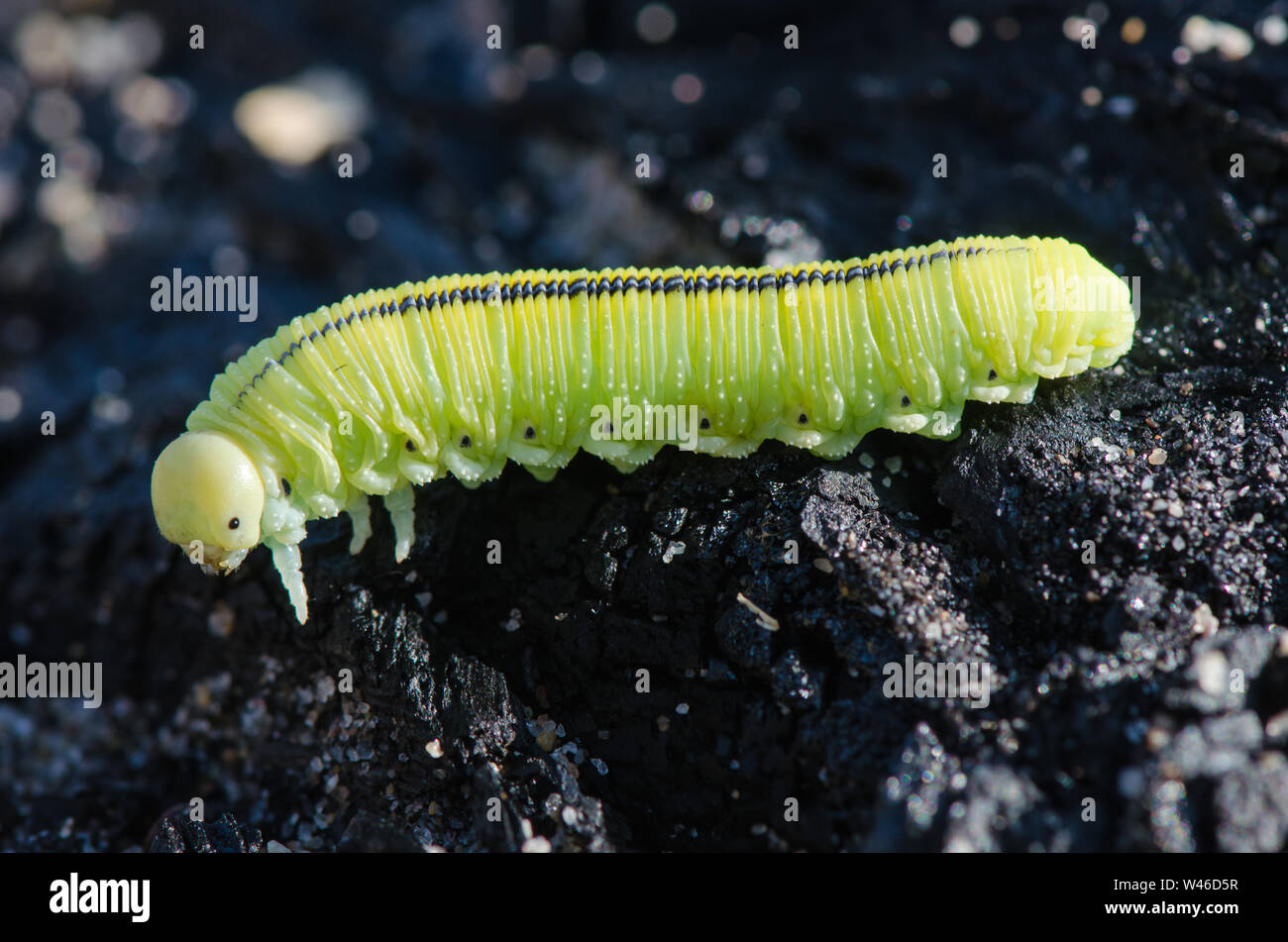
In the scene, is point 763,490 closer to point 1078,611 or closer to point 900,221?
point 1078,611

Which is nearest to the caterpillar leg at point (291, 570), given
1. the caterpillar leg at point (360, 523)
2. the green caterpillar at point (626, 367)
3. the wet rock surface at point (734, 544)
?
the green caterpillar at point (626, 367)

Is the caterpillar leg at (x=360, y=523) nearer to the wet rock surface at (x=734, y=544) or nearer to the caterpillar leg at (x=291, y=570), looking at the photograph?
the wet rock surface at (x=734, y=544)

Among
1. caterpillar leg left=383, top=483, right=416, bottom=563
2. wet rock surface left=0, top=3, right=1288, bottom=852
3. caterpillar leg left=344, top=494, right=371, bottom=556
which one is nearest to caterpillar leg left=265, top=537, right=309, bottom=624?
wet rock surface left=0, top=3, right=1288, bottom=852

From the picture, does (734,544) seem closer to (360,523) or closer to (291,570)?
(360,523)

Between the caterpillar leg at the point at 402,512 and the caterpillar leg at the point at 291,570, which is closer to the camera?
the caterpillar leg at the point at 291,570

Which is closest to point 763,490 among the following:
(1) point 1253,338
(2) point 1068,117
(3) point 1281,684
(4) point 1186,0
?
(3) point 1281,684

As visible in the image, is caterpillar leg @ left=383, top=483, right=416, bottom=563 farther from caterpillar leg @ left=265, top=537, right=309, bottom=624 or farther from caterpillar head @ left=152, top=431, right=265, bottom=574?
caterpillar head @ left=152, top=431, right=265, bottom=574
